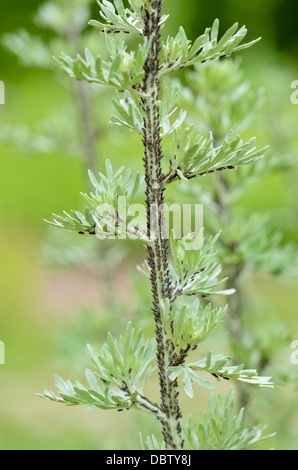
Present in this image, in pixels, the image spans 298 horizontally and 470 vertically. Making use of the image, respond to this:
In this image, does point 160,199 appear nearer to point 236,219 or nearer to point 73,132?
point 236,219

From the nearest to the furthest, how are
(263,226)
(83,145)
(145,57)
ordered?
(145,57), (263,226), (83,145)

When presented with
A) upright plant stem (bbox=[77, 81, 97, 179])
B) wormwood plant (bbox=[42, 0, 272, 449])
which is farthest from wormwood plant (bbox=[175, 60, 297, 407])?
upright plant stem (bbox=[77, 81, 97, 179])

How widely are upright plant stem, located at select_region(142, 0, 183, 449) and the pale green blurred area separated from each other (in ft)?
1.97

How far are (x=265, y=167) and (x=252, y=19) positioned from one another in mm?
6657

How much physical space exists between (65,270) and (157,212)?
135cm

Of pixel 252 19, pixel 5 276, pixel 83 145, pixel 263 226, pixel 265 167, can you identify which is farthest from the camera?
pixel 252 19

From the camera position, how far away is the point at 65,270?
1924mm

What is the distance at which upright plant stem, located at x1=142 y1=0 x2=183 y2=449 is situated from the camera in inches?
23.0

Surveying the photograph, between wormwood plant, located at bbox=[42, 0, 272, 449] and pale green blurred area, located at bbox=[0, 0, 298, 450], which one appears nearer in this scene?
wormwood plant, located at bbox=[42, 0, 272, 449]

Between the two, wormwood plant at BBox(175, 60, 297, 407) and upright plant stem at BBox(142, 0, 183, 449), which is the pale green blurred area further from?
upright plant stem at BBox(142, 0, 183, 449)

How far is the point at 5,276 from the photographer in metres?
4.60

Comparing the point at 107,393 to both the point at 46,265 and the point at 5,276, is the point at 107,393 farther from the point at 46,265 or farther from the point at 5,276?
the point at 5,276

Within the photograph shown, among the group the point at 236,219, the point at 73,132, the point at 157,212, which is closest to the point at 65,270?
the point at 73,132

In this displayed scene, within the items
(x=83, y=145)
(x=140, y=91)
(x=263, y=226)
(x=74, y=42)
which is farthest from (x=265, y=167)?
(x=74, y=42)
